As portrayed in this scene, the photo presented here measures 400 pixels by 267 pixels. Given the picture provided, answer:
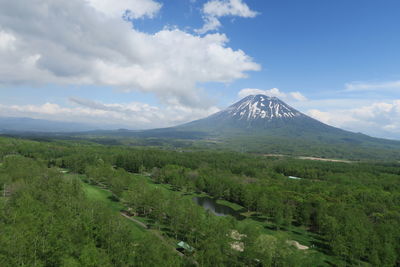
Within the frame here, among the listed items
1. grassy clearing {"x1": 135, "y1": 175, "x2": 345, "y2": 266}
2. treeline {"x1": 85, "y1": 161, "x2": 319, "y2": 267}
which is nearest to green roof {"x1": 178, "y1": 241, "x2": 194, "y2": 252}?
treeline {"x1": 85, "y1": 161, "x2": 319, "y2": 267}

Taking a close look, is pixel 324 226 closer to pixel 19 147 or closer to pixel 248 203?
pixel 248 203

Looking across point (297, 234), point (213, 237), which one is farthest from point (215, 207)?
point (213, 237)

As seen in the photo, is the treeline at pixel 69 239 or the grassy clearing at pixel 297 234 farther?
the grassy clearing at pixel 297 234

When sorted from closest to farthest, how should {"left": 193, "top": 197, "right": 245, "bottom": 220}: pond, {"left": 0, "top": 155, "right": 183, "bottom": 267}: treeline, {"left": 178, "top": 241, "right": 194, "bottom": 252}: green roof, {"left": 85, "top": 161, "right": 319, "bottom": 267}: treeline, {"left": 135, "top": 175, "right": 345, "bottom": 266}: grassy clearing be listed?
{"left": 0, "top": 155, "right": 183, "bottom": 267}: treeline < {"left": 85, "top": 161, "right": 319, "bottom": 267}: treeline < {"left": 178, "top": 241, "right": 194, "bottom": 252}: green roof < {"left": 135, "top": 175, "right": 345, "bottom": 266}: grassy clearing < {"left": 193, "top": 197, "right": 245, "bottom": 220}: pond

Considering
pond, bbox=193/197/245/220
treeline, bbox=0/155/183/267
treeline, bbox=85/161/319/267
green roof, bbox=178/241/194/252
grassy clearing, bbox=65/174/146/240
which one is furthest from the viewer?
pond, bbox=193/197/245/220

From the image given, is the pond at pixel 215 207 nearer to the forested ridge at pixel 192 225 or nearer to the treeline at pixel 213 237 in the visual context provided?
the forested ridge at pixel 192 225

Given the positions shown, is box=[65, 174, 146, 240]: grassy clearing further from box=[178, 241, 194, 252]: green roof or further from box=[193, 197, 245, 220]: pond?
box=[193, 197, 245, 220]: pond

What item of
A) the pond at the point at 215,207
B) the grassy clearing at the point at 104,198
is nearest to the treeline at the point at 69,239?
the grassy clearing at the point at 104,198

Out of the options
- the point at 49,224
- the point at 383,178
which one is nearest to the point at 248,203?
the point at 49,224
